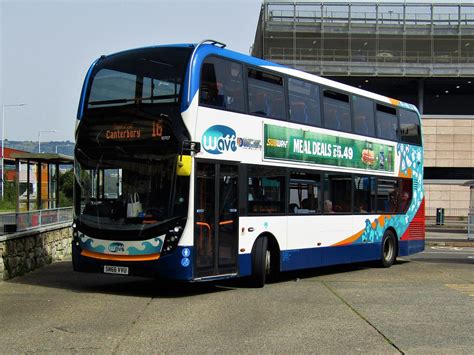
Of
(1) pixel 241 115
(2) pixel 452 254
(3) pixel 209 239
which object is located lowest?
(2) pixel 452 254

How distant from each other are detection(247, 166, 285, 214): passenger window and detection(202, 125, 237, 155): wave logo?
0.76 metres

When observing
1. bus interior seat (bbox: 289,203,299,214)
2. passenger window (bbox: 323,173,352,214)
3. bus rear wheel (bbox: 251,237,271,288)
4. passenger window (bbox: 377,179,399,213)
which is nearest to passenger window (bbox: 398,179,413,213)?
passenger window (bbox: 377,179,399,213)

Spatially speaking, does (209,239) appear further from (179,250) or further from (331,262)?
(331,262)

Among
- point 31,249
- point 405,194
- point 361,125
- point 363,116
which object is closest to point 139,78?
point 31,249

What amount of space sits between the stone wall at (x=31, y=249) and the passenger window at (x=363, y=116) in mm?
8058

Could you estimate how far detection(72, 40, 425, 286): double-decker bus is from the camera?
32.5 ft

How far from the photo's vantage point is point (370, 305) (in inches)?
383

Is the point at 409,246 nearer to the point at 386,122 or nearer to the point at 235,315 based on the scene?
the point at 386,122

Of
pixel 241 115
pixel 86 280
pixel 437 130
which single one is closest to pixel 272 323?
Answer: pixel 241 115

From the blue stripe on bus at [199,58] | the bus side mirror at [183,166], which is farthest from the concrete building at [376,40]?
the bus side mirror at [183,166]

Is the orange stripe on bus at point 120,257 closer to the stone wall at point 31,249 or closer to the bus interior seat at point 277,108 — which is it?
the stone wall at point 31,249

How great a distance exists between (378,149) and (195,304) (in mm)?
7691

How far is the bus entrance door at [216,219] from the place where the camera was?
32.9 ft

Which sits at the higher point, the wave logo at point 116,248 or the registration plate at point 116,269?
the wave logo at point 116,248
